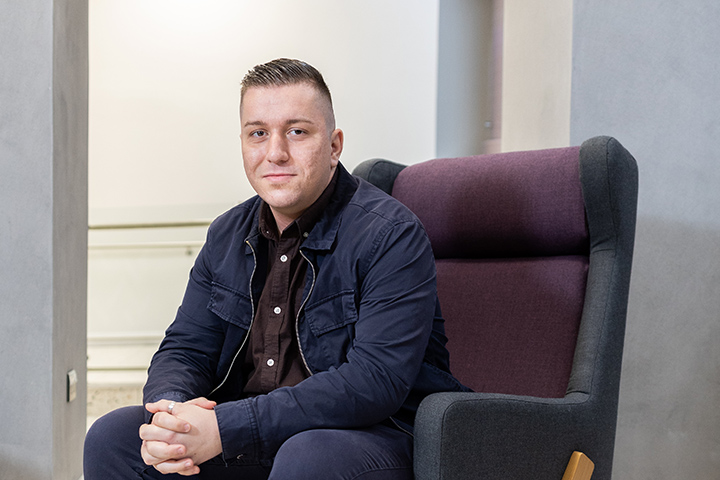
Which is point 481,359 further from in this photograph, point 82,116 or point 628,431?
point 82,116

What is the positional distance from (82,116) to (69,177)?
0.77 ft

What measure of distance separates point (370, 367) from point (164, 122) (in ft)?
10.5

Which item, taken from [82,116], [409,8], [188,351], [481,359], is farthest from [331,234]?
[409,8]

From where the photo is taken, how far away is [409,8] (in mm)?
3609

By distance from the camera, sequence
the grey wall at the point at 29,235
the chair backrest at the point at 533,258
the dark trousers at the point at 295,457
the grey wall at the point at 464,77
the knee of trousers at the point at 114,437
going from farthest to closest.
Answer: the grey wall at the point at 464,77
the grey wall at the point at 29,235
the chair backrest at the point at 533,258
the knee of trousers at the point at 114,437
the dark trousers at the point at 295,457

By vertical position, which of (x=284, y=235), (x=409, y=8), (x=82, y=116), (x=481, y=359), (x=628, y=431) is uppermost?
(x=409, y=8)

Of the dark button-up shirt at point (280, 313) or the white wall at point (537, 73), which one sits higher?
the white wall at point (537, 73)

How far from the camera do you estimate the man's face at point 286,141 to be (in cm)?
117

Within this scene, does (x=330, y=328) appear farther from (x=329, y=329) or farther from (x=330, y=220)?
(x=330, y=220)

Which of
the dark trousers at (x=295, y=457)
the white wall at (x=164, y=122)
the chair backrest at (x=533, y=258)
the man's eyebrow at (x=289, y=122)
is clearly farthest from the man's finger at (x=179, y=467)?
the white wall at (x=164, y=122)

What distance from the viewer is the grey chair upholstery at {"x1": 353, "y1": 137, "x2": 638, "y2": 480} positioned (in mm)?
1104

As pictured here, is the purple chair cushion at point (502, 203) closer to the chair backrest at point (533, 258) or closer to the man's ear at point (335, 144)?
the chair backrest at point (533, 258)

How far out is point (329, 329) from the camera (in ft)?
3.72

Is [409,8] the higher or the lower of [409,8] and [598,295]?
the higher
